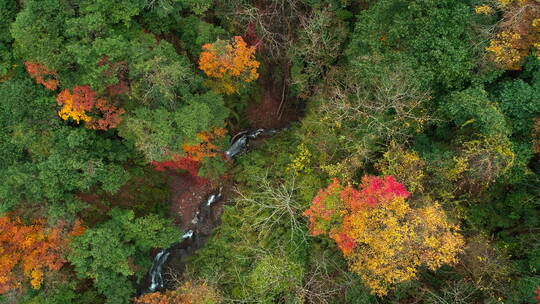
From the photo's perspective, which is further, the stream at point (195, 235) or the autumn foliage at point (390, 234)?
the stream at point (195, 235)

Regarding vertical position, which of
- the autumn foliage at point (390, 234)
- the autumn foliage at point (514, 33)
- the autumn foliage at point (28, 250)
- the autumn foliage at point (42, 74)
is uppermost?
the autumn foliage at point (514, 33)

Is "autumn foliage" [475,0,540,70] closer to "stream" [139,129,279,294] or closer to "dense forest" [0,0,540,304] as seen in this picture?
"dense forest" [0,0,540,304]

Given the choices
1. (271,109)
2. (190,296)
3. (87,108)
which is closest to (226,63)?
(87,108)

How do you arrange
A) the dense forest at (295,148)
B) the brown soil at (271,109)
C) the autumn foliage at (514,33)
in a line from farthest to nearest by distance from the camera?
the brown soil at (271,109) → the dense forest at (295,148) → the autumn foliage at (514,33)

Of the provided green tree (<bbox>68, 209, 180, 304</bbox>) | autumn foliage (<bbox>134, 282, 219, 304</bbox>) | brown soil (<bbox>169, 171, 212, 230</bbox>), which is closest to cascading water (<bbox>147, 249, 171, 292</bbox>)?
brown soil (<bbox>169, 171, 212, 230</bbox>)

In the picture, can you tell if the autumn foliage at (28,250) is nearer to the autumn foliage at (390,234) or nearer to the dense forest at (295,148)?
the dense forest at (295,148)

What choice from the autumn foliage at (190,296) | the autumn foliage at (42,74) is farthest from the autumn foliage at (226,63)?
the autumn foliage at (190,296)

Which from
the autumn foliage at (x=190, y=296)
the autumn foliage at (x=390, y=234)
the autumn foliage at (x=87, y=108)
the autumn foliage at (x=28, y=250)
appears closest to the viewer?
the autumn foliage at (x=390, y=234)
